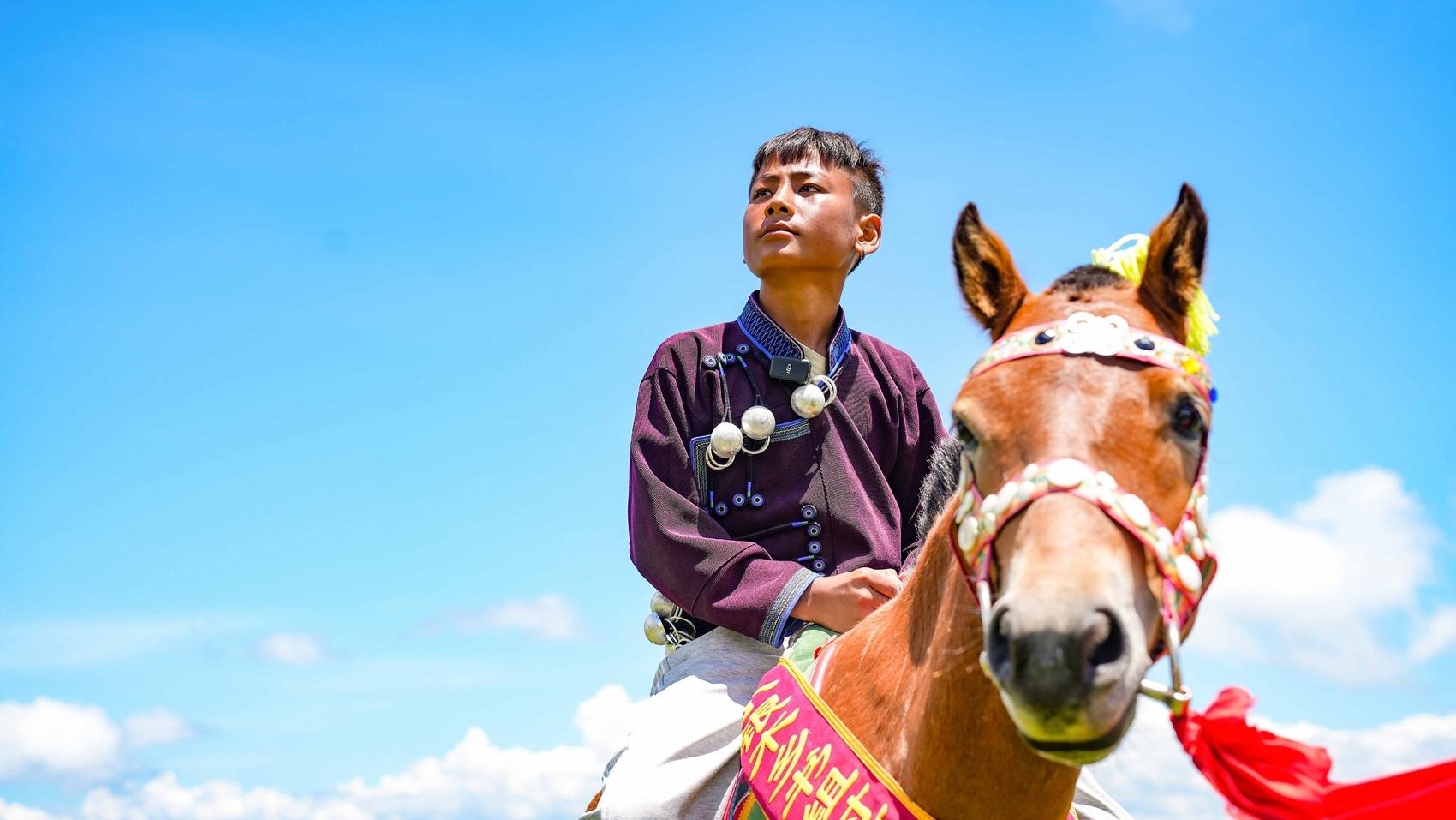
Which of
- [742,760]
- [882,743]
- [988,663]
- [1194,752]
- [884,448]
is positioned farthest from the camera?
[884,448]

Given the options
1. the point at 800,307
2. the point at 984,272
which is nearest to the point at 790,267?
the point at 800,307

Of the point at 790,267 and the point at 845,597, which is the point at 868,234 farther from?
the point at 845,597

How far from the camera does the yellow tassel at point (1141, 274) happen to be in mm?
3305

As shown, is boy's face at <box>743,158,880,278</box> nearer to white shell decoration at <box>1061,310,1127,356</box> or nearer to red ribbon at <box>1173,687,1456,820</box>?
white shell decoration at <box>1061,310,1127,356</box>

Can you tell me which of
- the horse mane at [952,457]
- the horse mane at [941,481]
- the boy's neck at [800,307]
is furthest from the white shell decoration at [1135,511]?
the boy's neck at [800,307]

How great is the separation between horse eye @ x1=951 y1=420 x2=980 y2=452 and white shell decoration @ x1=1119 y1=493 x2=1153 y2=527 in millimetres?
458

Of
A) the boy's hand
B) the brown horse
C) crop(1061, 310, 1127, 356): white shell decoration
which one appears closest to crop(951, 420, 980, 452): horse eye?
the brown horse

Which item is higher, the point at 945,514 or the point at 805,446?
the point at 805,446

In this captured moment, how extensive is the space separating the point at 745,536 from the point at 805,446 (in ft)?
1.64

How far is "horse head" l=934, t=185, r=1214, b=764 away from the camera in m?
2.44

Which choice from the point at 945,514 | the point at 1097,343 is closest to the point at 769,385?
the point at 945,514

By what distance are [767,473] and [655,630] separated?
89 centimetres

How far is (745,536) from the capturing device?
4922 millimetres

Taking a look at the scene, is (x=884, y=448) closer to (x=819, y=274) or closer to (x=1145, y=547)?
(x=819, y=274)
